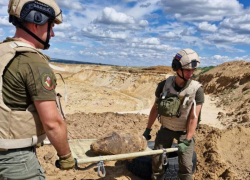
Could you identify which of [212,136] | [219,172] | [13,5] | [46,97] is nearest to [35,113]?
[46,97]

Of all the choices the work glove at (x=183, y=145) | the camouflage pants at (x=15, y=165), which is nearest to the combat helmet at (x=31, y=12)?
the camouflage pants at (x=15, y=165)

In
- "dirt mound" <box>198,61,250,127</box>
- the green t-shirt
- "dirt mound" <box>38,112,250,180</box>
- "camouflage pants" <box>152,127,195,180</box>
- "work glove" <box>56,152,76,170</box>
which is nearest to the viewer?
the green t-shirt

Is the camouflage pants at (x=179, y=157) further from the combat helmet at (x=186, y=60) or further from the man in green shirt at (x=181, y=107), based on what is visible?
the combat helmet at (x=186, y=60)

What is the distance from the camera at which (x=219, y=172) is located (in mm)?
5617

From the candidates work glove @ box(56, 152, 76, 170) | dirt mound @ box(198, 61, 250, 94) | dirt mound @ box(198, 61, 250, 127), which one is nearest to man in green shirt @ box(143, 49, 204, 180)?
work glove @ box(56, 152, 76, 170)

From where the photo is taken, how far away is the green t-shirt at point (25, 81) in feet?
6.55

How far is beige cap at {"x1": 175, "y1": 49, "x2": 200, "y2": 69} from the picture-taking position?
12.7 ft

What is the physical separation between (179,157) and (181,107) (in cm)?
81

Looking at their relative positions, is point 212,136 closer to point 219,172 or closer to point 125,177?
point 219,172

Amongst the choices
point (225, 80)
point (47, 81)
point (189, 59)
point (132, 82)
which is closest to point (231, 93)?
point (225, 80)

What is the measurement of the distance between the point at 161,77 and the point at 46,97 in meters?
23.3

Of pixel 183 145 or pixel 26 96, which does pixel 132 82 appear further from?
pixel 26 96

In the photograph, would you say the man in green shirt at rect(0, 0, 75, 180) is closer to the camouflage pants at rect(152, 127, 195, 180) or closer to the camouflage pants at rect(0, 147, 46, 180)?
the camouflage pants at rect(0, 147, 46, 180)

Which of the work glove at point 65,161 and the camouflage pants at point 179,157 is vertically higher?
the work glove at point 65,161
